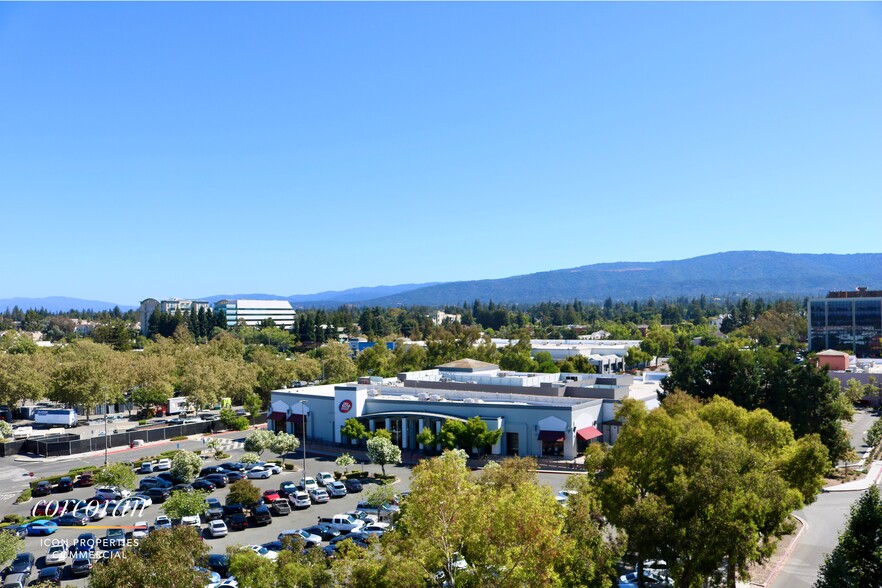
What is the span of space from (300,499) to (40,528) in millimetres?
11436

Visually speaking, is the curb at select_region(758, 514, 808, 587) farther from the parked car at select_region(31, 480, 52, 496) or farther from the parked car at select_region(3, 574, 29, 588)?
the parked car at select_region(31, 480, 52, 496)

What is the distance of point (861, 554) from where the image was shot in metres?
20.0

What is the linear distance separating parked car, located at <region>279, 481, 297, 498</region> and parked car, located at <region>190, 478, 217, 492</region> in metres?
4.09

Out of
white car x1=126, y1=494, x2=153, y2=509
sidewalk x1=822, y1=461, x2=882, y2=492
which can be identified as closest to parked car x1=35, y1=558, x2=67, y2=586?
white car x1=126, y1=494, x2=153, y2=509

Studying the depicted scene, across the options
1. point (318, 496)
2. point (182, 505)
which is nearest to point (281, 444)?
point (318, 496)

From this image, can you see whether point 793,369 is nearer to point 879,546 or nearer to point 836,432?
point 836,432

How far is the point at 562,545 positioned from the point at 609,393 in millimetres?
37679

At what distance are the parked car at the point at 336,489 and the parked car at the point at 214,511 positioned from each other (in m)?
5.86

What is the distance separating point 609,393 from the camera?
171ft

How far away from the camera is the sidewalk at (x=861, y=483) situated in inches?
1496

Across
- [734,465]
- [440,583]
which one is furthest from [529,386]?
[440,583]

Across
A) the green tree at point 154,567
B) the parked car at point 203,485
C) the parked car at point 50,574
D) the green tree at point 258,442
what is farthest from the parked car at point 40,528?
the green tree at point 154,567

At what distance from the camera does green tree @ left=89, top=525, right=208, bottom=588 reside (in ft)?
50.8

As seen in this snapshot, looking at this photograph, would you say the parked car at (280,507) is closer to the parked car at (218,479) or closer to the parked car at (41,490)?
the parked car at (218,479)
